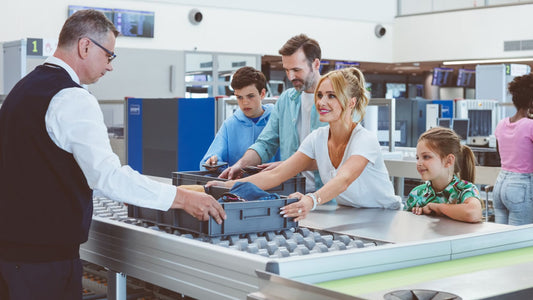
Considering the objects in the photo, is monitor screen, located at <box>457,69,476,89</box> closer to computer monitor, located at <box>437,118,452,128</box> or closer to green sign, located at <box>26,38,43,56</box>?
computer monitor, located at <box>437,118,452,128</box>

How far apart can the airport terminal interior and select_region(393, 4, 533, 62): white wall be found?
0.11 ft

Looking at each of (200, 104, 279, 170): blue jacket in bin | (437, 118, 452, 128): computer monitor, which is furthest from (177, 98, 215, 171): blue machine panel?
(437, 118, 452, 128): computer monitor

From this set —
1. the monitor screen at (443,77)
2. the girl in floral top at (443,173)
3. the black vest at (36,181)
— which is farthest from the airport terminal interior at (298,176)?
the monitor screen at (443,77)

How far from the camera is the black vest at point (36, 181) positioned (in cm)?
194

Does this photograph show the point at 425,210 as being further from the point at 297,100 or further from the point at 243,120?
the point at 243,120

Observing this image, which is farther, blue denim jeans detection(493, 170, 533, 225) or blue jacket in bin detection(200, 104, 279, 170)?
blue denim jeans detection(493, 170, 533, 225)

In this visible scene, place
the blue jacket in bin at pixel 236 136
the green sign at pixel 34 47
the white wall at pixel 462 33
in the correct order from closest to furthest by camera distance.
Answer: the blue jacket in bin at pixel 236 136
the green sign at pixel 34 47
the white wall at pixel 462 33

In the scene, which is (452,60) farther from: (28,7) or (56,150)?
(56,150)

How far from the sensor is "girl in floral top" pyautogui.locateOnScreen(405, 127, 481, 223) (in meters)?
2.61

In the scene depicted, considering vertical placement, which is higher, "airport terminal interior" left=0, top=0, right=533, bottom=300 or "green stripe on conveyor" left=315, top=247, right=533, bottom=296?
"airport terminal interior" left=0, top=0, right=533, bottom=300

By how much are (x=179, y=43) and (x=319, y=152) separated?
1149 cm

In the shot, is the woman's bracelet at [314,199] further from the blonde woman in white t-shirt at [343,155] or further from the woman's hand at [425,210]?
the woman's hand at [425,210]

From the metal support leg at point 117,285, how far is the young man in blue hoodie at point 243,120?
155cm

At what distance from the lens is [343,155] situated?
8.86 feet
